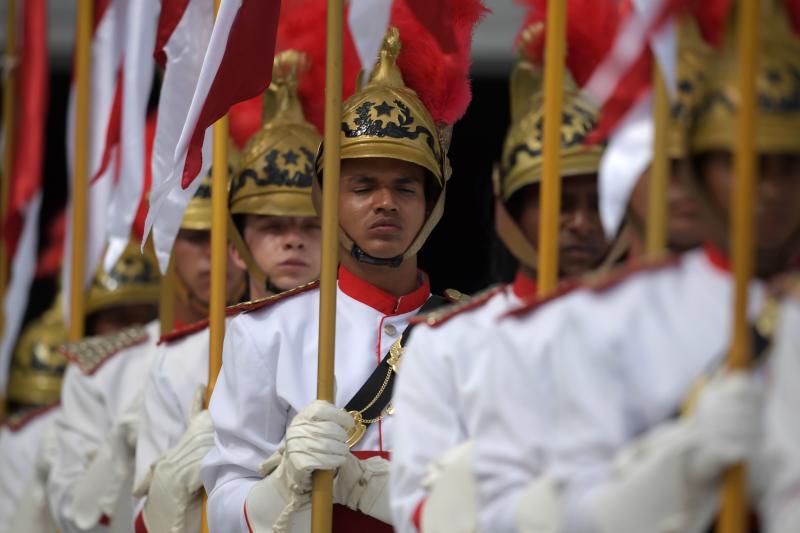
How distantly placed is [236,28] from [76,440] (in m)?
2.66

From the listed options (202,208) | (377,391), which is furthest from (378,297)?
(202,208)

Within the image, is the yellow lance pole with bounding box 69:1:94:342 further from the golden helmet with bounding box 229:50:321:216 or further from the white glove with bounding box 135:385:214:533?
the white glove with bounding box 135:385:214:533

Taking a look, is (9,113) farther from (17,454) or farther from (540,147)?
(540,147)

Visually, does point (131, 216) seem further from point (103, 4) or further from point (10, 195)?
point (10, 195)

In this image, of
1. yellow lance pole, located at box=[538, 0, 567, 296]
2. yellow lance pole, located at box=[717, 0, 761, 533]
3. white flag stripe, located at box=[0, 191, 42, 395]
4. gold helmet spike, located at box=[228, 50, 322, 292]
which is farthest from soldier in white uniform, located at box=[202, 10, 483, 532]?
white flag stripe, located at box=[0, 191, 42, 395]

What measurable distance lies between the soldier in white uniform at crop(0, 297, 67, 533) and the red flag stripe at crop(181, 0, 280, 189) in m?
2.71

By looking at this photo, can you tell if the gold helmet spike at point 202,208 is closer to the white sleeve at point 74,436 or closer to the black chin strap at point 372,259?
the white sleeve at point 74,436

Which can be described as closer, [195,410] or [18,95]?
[195,410]

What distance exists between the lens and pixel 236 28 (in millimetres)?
6141

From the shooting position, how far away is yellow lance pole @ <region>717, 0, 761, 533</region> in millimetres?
3887

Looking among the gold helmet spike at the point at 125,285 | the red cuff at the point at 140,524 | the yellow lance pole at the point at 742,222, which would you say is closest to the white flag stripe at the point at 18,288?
the gold helmet spike at the point at 125,285

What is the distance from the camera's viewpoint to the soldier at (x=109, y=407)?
7758mm

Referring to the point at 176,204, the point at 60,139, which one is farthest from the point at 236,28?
the point at 60,139

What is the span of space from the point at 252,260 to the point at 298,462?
1617mm
